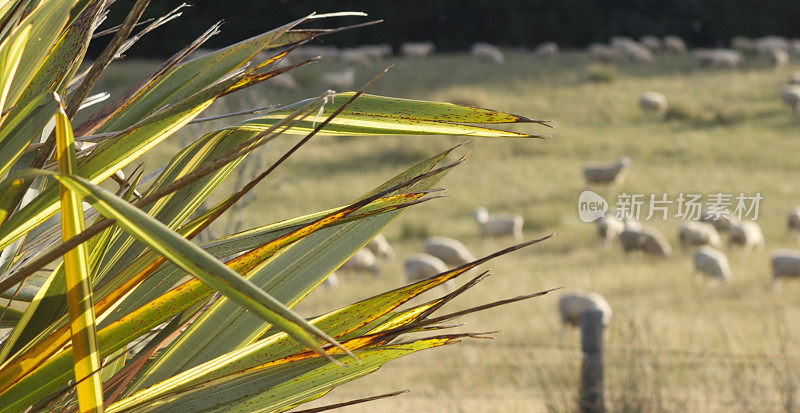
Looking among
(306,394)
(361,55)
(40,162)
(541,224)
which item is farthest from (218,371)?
(361,55)

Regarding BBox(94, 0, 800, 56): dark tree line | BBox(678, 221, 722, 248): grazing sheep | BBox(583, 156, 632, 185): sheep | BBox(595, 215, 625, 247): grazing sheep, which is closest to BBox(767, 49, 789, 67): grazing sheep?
BBox(94, 0, 800, 56): dark tree line

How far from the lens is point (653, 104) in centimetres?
1475

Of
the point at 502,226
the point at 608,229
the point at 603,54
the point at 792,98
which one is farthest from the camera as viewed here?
the point at 603,54

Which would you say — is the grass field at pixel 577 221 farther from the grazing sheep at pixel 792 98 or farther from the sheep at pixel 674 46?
the sheep at pixel 674 46

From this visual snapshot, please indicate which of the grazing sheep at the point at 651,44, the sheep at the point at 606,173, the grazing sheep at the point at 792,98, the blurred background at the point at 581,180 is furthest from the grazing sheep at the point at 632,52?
the sheep at the point at 606,173

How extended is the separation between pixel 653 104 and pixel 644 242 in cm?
716

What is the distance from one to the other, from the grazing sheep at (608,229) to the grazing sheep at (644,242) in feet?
1.44

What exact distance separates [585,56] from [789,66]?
4764mm

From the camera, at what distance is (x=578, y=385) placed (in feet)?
12.5

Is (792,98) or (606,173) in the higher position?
(606,173)

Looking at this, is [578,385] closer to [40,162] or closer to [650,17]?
[40,162]

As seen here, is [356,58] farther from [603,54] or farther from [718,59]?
[718,59]

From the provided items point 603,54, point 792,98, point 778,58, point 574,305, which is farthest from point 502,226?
point 778,58

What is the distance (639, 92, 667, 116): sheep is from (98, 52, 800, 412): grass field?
28cm
